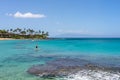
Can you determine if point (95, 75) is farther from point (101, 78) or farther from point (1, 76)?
point (1, 76)

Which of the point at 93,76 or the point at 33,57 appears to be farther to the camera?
the point at 33,57

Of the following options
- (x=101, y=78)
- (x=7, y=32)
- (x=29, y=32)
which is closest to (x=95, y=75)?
(x=101, y=78)

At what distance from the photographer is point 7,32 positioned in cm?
17412

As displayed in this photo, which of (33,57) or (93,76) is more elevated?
(93,76)

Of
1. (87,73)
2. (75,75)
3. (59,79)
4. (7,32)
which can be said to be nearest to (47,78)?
(59,79)

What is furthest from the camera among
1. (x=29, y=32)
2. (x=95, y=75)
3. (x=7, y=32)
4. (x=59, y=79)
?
(x=29, y=32)

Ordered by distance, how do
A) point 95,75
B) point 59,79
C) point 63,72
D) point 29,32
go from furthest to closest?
point 29,32 → point 63,72 → point 95,75 → point 59,79

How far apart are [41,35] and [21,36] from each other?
862 inches

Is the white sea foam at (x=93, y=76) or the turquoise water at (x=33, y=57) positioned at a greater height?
the white sea foam at (x=93, y=76)

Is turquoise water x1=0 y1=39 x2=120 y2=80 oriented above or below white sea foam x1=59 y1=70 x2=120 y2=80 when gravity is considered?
below

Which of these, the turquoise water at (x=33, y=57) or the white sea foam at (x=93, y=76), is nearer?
the white sea foam at (x=93, y=76)

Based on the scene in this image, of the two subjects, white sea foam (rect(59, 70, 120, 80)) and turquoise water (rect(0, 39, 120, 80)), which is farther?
turquoise water (rect(0, 39, 120, 80))

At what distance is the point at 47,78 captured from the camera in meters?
18.6

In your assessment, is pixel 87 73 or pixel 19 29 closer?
pixel 87 73
